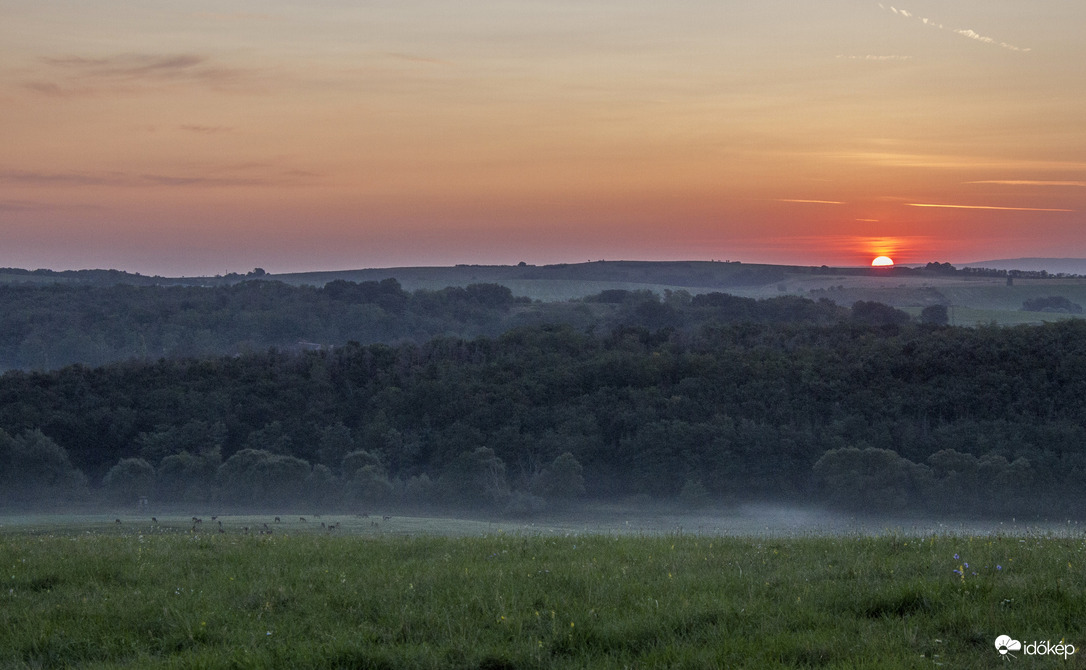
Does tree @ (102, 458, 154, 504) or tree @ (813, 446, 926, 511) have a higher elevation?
tree @ (813, 446, 926, 511)

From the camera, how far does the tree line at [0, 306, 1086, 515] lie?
1929 inches

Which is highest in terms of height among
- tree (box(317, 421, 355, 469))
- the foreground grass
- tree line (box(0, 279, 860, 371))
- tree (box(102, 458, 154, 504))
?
tree line (box(0, 279, 860, 371))

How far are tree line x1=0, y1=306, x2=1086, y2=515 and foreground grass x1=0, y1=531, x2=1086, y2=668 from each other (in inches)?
1524

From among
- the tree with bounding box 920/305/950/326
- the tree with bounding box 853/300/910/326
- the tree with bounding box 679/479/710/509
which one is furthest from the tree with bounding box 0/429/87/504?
the tree with bounding box 920/305/950/326

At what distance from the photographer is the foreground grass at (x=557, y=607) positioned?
6773mm

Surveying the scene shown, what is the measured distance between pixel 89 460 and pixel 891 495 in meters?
46.4

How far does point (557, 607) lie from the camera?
7.80 m

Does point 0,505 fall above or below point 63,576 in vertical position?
below

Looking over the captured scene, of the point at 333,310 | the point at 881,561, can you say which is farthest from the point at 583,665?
the point at 333,310

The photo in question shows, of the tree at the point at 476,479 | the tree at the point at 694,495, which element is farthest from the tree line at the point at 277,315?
the tree at the point at 694,495

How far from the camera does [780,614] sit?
740cm

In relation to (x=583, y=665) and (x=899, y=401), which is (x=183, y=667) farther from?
(x=899, y=401)

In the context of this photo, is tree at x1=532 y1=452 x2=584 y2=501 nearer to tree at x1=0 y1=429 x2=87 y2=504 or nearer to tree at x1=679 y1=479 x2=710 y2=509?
tree at x1=679 y1=479 x2=710 y2=509

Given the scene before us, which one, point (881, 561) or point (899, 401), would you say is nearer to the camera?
point (881, 561)
